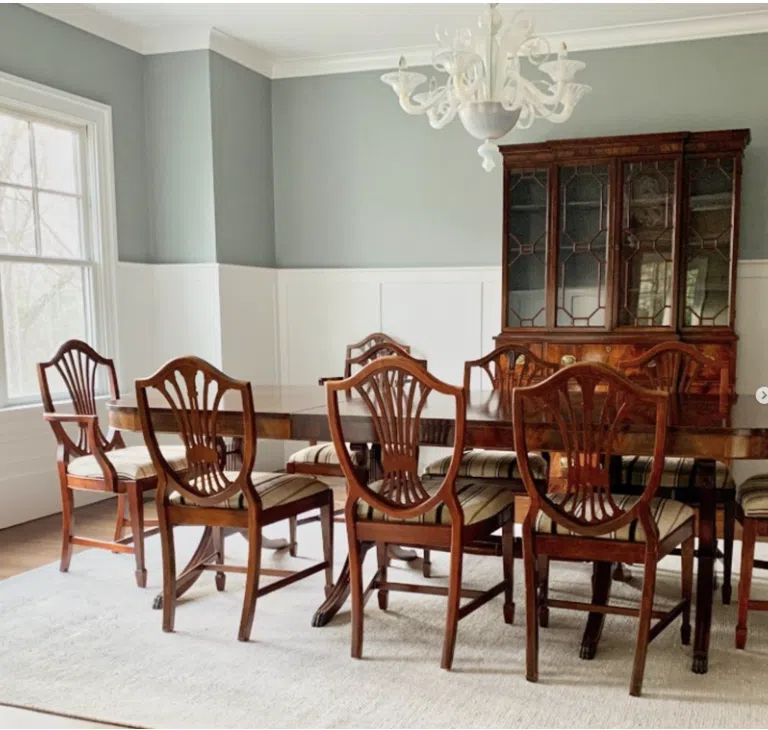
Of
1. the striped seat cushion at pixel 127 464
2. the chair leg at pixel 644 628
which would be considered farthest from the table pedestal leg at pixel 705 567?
the striped seat cushion at pixel 127 464

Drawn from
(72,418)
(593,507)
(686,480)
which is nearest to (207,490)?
(72,418)

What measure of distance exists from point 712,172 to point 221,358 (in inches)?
120

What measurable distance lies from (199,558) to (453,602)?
1202 millimetres

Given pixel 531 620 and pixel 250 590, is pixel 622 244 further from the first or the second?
pixel 250 590

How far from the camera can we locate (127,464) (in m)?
3.24

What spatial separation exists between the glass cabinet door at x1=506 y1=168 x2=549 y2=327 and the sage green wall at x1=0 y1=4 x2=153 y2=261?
2.26 m

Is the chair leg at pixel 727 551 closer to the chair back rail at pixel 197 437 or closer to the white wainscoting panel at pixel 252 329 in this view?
the chair back rail at pixel 197 437

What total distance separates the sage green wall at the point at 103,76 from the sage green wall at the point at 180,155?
0.22 feet

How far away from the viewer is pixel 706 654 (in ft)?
7.93

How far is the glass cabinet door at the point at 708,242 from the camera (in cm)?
437

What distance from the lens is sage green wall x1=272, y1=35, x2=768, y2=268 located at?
15.4ft

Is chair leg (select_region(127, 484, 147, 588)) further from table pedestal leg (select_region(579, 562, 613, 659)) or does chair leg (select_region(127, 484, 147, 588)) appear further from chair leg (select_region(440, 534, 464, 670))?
table pedestal leg (select_region(579, 562, 613, 659))

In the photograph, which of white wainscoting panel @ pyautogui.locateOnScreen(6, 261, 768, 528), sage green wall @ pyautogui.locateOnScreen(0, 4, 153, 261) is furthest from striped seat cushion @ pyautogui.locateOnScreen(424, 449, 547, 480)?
sage green wall @ pyautogui.locateOnScreen(0, 4, 153, 261)

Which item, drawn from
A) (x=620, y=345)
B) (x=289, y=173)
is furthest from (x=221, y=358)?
(x=620, y=345)
